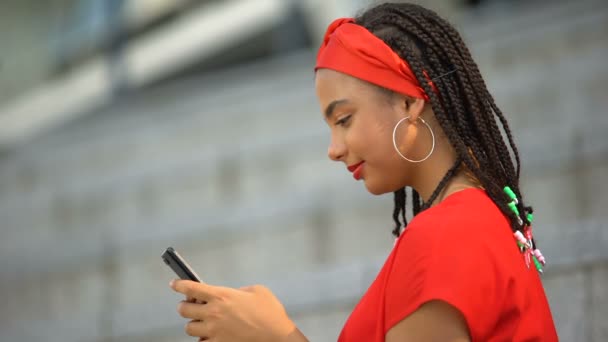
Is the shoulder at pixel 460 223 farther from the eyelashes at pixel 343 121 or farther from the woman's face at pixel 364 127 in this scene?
the eyelashes at pixel 343 121

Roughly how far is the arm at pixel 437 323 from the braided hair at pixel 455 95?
35 cm

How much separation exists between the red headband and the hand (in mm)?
572

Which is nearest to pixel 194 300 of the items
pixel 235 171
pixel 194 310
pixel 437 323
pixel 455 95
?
pixel 194 310

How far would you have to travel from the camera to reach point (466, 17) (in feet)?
32.1

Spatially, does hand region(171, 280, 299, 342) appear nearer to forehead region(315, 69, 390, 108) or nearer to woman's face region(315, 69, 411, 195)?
woman's face region(315, 69, 411, 195)

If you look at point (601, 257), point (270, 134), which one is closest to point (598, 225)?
point (601, 257)

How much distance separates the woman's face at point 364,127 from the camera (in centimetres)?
220

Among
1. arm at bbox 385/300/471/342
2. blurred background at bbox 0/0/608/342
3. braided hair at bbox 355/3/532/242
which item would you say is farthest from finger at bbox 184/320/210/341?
blurred background at bbox 0/0/608/342

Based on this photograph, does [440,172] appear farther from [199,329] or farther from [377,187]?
[199,329]

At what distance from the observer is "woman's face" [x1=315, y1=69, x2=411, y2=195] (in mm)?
2197

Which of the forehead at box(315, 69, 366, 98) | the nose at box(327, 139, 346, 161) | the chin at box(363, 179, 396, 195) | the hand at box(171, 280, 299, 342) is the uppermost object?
the forehead at box(315, 69, 366, 98)

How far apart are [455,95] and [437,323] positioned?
571 millimetres

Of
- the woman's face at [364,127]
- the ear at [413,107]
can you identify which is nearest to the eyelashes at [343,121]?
the woman's face at [364,127]

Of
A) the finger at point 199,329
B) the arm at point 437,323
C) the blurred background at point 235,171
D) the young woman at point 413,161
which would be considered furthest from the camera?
the blurred background at point 235,171
